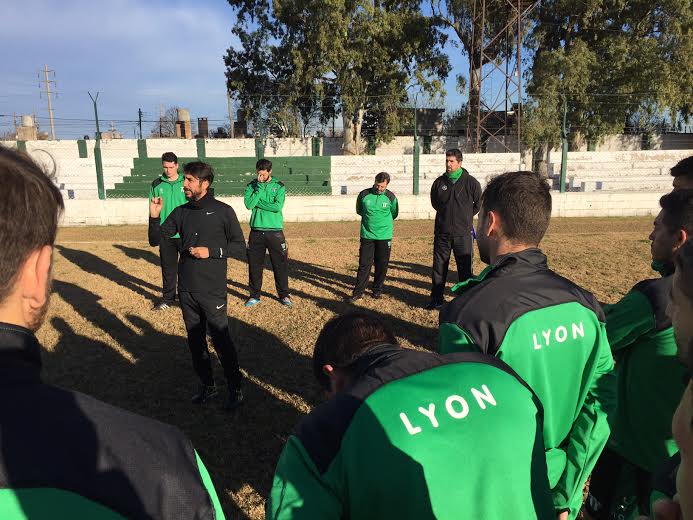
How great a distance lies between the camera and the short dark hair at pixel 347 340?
140cm

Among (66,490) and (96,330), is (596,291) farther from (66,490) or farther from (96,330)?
(66,490)

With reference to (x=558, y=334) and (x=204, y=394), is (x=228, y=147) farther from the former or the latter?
(x=558, y=334)

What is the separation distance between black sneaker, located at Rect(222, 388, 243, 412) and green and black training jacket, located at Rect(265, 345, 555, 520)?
3100 mm

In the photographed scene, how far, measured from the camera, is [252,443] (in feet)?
11.9

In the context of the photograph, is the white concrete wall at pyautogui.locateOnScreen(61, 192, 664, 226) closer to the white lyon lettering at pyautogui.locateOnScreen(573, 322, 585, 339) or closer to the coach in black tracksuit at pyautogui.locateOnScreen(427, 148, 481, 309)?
the coach in black tracksuit at pyautogui.locateOnScreen(427, 148, 481, 309)

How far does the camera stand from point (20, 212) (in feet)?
2.84

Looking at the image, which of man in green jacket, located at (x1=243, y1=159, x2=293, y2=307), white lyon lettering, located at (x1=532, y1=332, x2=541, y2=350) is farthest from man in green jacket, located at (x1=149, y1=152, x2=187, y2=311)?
white lyon lettering, located at (x1=532, y1=332, x2=541, y2=350)

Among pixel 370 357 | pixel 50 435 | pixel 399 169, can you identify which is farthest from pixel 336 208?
pixel 50 435

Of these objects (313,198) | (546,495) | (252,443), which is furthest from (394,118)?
(546,495)

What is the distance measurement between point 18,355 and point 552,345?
1.60m

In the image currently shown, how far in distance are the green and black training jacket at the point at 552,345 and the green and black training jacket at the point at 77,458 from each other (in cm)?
103

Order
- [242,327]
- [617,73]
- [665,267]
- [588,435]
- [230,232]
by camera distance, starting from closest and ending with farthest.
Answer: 1. [588,435]
2. [665,267]
3. [230,232]
4. [242,327]
5. [617,73]

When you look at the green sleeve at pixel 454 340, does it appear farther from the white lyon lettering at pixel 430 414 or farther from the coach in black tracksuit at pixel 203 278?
the coach in black tracksuit at pixel 203 278

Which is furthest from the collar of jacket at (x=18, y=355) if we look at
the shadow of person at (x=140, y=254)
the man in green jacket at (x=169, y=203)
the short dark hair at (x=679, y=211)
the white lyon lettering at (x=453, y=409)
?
the shadow of person at (x=140, y=254)
